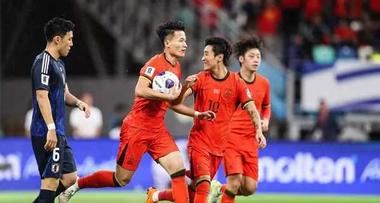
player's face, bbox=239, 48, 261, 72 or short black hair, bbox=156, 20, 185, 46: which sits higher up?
short black hair, bbox=156, 20, 185, 46

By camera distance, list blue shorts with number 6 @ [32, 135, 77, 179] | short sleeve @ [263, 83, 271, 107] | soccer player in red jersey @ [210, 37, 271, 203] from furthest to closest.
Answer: short sleeve @ [263, 83, 271, 107] → soccer player in red jersey @ [210, 37, 271, 203] → blue shorts with number 6 @ [32, 135, 77, 179]

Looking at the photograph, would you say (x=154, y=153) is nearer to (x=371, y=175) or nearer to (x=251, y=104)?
(x=251, y=104)

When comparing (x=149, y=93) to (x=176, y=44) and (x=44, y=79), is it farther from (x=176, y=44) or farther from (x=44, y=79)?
(x=44, y=79)

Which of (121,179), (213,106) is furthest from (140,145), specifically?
(213,106)

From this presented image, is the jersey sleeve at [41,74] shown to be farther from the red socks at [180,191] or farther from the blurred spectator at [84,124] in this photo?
the blurred spectator at [84,124]

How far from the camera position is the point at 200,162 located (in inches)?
540

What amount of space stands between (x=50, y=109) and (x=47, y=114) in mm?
97

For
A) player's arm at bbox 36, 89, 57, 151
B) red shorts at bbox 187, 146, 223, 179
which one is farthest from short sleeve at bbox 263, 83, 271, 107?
player's arm at bbox 36, 89, 57, 151

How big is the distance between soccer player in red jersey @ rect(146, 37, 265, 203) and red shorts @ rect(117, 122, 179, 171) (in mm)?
515

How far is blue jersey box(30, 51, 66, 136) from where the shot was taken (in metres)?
12.1

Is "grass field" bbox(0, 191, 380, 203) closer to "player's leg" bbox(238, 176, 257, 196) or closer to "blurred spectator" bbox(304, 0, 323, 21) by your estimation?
"player's leg" bbox(238, 176, 257, 196)

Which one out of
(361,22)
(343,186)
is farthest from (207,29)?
(343,186)

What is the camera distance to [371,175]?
22516mm

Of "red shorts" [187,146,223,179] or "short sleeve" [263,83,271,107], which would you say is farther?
"short sleeve" [263,83,271,107]
